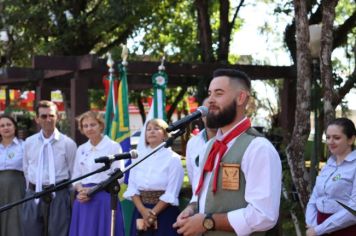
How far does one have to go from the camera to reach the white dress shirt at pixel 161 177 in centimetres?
493

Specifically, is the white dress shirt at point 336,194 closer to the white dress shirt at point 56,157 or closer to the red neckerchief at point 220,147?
the red neckerchief at point 220,147

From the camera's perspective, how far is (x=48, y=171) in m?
5.22

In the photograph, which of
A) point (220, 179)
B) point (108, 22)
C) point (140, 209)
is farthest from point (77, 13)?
point (220, 179)

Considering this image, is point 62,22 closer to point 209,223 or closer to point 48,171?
point 48,171

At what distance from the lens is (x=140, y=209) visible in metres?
4.94

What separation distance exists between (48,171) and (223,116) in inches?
119

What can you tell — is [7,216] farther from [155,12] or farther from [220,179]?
[155,12]

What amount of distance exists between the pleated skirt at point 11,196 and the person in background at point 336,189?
3.05 metres

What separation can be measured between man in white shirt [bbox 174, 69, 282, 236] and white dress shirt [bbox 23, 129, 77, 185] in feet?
9.19

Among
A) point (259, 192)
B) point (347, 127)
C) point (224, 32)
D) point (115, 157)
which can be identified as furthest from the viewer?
point (224, 32)

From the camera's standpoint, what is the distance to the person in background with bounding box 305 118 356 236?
147 inches

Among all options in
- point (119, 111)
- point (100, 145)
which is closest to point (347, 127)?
point (100, 145)

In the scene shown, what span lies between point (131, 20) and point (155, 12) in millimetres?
1353

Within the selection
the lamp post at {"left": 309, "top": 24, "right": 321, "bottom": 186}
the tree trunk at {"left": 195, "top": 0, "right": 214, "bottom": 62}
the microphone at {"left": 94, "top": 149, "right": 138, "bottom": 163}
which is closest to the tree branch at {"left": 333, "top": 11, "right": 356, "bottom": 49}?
the lamp post at {"left": 309, "top": 24, "right": 321, "bottom": 186}
